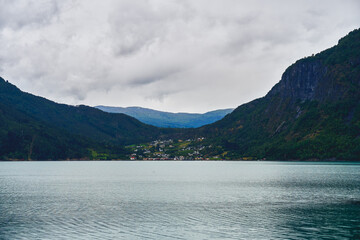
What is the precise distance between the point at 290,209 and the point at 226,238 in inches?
1161

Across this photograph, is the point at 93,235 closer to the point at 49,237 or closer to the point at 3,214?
the point at 49,237

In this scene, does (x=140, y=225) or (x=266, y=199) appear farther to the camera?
(x=266, y=199)

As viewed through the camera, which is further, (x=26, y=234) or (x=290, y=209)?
(x=290, y=209)

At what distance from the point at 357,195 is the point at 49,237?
77738mm

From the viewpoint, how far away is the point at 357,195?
299ft

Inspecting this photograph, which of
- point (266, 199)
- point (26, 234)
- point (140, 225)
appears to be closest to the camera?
point (26, 234)

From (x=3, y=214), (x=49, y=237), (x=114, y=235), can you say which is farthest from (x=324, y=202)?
(x=3, y=214)

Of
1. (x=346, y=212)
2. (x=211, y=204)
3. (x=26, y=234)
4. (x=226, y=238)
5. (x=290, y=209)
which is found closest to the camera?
(x=226, y=238)

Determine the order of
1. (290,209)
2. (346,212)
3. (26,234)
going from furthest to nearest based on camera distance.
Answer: (290,209), (346,212), (26,234)

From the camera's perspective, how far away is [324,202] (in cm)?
8044

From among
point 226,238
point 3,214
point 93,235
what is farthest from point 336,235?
point 3,214

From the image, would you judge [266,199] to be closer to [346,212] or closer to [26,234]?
[346,212]

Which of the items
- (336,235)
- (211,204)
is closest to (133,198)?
(211,204)

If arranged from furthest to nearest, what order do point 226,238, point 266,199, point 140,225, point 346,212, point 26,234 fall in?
1. point 266,199
2. point 346,212
3. point 140,225
4. point 26,234
5. point 226,238
